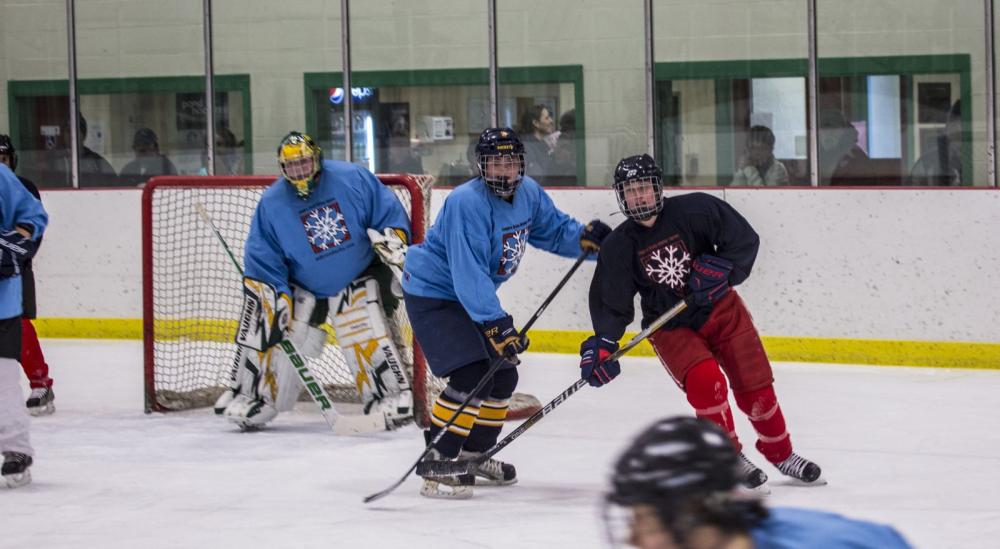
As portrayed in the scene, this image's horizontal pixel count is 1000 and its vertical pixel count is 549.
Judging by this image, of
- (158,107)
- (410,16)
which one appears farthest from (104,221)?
(410,16)

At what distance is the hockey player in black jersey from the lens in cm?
366

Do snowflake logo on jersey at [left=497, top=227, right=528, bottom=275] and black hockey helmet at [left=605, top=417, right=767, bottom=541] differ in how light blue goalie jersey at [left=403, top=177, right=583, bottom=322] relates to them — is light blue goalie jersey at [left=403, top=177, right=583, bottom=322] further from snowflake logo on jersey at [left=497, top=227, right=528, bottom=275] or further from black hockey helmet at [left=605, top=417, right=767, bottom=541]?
black hockey helmet at [left=605, top=417, right=767, bottom=541]

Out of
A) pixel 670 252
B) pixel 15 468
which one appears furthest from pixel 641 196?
pixel 15 468

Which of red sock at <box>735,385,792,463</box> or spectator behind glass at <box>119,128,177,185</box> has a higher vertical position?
spectator behind glass at <box>119,128,177,185</box>

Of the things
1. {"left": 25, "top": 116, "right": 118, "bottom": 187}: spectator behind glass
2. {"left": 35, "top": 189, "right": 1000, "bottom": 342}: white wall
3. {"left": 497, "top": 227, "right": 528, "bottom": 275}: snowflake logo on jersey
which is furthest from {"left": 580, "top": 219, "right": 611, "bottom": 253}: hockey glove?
{"left": 25, "top": 116, "right": 118, "bottom": 187}: spectator behind glass

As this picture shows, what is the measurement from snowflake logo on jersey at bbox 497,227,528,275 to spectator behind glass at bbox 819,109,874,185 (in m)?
2.90

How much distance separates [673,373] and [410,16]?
4.10m

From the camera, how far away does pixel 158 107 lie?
25.8ft

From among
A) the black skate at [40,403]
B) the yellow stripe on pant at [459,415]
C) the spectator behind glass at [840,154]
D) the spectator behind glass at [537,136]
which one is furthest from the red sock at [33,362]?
the spectator behind glass at [840,154]

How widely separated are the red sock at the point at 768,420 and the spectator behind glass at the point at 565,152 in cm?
334

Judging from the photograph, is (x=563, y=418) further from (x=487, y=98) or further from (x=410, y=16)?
(x=410, y=16)

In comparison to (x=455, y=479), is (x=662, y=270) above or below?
above

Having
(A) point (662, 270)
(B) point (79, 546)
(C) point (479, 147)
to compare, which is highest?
(C) point (479, 147)

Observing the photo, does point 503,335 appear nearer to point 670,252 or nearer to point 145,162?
point 670,252
